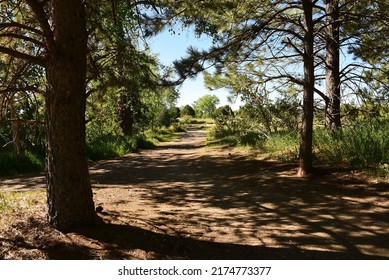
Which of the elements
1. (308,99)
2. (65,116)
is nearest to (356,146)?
(308,99)

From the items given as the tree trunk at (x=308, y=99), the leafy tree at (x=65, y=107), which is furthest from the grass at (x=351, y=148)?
the leafy tree at (x=65, y=107)

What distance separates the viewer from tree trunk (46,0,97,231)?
13.2 ft

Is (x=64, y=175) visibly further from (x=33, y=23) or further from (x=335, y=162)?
(x=335, y=162)

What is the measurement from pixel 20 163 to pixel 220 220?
22.7 ft

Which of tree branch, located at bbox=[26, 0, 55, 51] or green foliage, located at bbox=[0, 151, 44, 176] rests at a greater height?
tree branch, located at bbox=[26, 0, 55, 51]

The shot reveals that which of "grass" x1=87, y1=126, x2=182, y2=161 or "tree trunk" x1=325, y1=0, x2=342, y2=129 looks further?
"grass" x1=87, y1=126, x2=182, y2=161

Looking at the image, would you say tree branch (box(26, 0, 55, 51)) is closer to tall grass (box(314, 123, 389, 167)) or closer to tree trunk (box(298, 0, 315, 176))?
tree trunk (box(298, 0, 315, 176))

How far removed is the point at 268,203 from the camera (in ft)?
18.7

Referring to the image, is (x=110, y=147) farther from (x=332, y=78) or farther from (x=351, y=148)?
(x=351, y=148)

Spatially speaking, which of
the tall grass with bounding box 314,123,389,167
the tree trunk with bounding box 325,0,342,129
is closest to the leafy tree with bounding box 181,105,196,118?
the tree trunk with bounding box 325,0,342,129

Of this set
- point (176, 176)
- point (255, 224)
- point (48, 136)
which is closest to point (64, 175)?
point (48, 136)

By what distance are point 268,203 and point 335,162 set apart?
2910 millimetres

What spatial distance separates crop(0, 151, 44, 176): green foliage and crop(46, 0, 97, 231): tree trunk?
579 centimetres

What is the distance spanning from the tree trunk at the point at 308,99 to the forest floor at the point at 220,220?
0.37 meters
